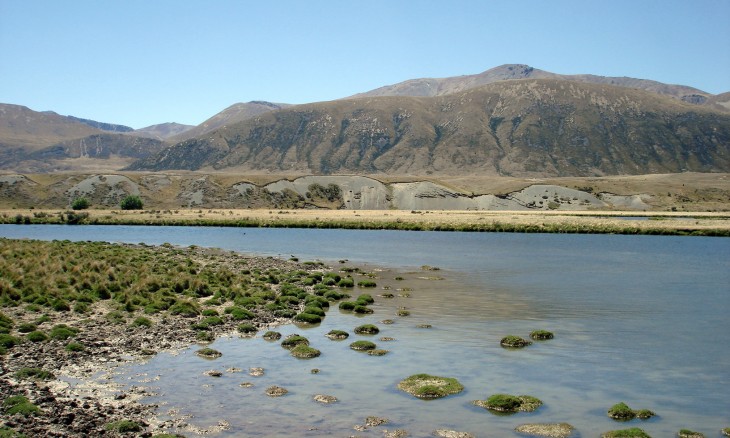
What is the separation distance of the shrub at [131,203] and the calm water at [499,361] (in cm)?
10165

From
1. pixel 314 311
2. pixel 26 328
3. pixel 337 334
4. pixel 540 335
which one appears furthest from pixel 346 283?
pixel 26 328

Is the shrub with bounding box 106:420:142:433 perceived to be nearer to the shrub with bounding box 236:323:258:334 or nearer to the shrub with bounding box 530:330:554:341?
the shrub with bounding box 236:323:258:334

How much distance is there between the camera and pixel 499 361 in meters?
22.9

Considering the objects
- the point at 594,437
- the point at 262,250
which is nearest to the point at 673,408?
the point at 594,437

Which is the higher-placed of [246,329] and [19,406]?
[19,406]

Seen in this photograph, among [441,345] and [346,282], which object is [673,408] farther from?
[346,282]

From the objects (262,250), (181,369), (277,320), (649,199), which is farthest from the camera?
(649,199)

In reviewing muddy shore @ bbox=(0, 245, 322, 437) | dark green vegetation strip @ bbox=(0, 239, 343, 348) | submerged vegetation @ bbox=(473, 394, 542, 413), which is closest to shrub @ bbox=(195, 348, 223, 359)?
muddy shore @ bbox=(0, 245, 322, 437)

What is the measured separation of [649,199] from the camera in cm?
15275

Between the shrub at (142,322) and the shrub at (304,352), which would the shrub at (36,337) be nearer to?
the shrub at (142,322)

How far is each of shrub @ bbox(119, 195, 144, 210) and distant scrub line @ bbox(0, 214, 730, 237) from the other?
2315cm

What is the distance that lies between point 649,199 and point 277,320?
144 metres

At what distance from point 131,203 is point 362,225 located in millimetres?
60608

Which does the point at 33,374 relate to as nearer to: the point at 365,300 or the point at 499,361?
the point at 499,361
